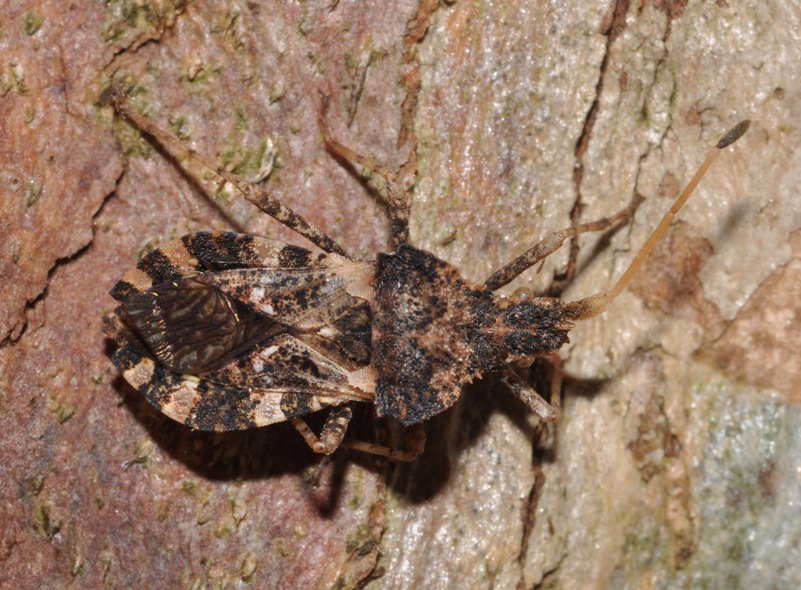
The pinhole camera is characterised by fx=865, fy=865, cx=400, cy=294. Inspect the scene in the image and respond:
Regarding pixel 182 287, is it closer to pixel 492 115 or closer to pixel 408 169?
pixel 408 169

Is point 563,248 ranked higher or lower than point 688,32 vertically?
lower

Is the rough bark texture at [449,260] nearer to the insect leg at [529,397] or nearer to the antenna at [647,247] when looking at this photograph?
the insect leg at [529,397]

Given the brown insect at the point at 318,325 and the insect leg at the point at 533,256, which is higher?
the insect leg at the point at 533,256

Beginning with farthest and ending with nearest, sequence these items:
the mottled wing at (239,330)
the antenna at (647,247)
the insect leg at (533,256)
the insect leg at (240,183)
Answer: the insect leg at (533,256) < the insect leg at (240,183) < the mottled wing at (239,330) < the antenna at (647,247)

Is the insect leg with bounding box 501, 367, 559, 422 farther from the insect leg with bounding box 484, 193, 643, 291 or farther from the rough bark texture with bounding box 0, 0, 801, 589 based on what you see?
the insect leg with bounding box 484, 193, 643, 291

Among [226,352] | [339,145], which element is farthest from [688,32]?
[226,352]

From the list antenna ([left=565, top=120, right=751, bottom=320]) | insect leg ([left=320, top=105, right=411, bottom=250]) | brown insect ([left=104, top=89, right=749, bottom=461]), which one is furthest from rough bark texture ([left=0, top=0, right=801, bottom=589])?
antenna ([left=565, top=120, right=751, bottom=320])

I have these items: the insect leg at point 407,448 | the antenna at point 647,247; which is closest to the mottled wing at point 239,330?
the insect leg at point 407,448
